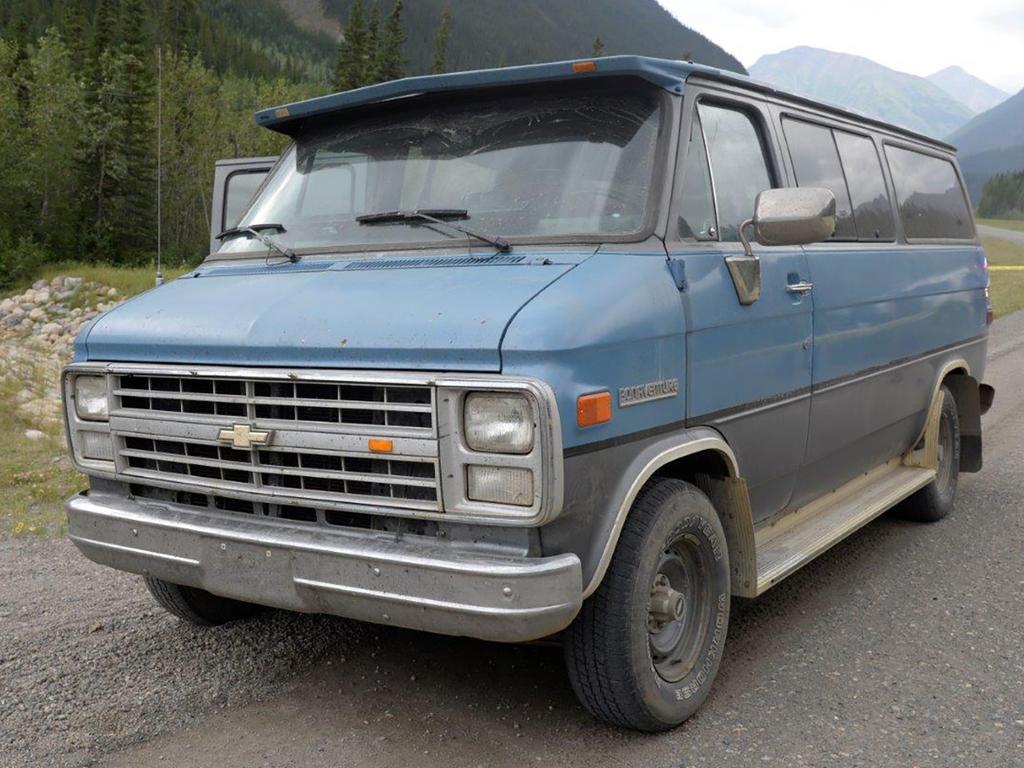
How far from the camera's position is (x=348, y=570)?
3168 mm

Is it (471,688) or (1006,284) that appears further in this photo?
(1006,284)

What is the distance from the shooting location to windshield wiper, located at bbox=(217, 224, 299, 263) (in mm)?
4133

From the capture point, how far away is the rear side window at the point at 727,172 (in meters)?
3.92

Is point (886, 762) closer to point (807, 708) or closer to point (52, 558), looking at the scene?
point (807, 708)

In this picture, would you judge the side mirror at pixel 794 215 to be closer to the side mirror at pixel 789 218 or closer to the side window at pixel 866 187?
the side mirror at pixel 789 218

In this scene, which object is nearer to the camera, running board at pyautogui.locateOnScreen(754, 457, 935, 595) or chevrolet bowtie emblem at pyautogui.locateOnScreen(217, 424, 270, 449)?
chevrolet bowtie emblem at pyautogui.locateOnScreen(217, 424, 270, 449)

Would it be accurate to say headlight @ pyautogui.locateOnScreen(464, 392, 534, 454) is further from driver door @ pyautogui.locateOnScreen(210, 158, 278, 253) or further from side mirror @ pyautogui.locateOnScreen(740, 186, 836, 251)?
driver door @ pyautogui.locateOnScreen(210, 158, 278, 253)

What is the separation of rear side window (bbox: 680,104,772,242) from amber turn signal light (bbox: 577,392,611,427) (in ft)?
3.10

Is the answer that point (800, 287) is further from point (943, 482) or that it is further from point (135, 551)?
point (135, 551)

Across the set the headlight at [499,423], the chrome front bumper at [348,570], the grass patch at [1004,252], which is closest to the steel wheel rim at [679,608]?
the chrome front bumper at [348,570]

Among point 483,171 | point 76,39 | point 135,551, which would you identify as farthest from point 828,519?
point 76,39

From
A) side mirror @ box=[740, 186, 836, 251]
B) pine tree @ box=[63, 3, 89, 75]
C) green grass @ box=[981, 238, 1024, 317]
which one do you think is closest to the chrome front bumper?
side mirror @ box=[740, 186, 836, 251]

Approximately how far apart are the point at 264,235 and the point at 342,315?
1205mm

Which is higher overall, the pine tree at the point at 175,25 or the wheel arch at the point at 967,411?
the pine tree at the point at 175,25
